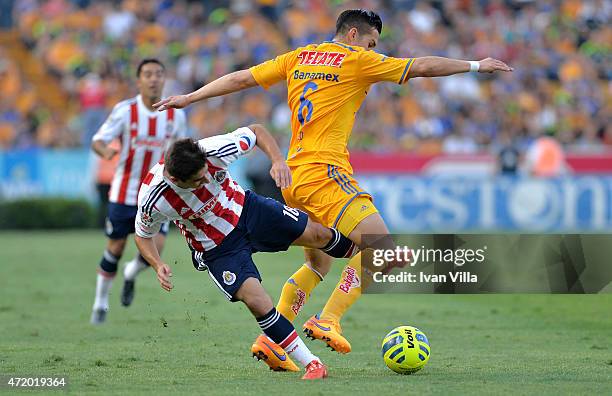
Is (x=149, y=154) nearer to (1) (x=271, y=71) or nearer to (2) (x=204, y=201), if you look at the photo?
(1) (x=271, y=71)

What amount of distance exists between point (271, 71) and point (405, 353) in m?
2.34

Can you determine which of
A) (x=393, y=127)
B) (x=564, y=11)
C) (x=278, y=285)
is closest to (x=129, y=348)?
(x=278, y=285)

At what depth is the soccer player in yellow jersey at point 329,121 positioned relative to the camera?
8234mm

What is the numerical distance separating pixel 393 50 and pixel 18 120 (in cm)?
840

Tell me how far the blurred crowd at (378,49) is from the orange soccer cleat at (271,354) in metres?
15.8

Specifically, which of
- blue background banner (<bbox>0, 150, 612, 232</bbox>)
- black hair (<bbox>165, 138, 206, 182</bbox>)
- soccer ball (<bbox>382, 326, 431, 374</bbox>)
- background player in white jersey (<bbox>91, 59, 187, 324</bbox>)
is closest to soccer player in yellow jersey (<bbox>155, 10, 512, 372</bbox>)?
soccer ball (<bbox>382, 326, 431, 374</bbox>)

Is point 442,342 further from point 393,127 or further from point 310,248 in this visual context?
point 393,127

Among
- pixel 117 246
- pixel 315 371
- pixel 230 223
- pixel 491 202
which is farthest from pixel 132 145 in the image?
pixel 491 202

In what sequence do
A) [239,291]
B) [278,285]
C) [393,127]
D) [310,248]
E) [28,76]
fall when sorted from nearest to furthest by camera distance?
[239,291], [310,248], [278,285], [393,127], [28,76]

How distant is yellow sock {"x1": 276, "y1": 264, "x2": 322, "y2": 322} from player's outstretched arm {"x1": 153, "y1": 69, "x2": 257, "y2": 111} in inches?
57.6

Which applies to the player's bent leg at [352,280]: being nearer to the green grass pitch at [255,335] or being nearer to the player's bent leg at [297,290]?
the player's bent leg at [297,290]

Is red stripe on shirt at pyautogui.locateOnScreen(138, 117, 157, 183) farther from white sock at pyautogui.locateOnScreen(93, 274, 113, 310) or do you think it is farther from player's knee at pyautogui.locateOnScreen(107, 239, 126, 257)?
white sock at pyautogui.locateOnScreen(93, 274, 113, 310)

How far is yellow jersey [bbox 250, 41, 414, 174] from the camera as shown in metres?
8.32

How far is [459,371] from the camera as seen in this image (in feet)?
25.5
